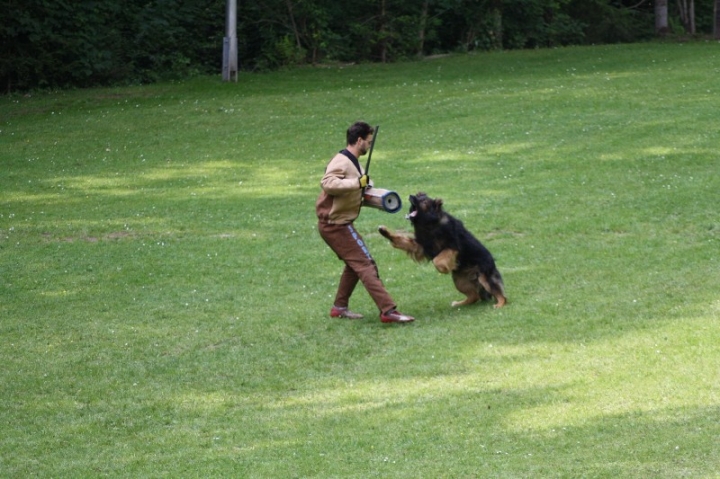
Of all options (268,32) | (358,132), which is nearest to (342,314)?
(358,132)

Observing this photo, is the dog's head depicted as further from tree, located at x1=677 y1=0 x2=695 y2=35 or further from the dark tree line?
tree, located at x1=677 y1=0 x2=695 y2=35

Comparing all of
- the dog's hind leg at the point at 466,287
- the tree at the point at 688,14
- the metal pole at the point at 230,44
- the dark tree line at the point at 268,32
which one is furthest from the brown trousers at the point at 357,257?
the tree at the point at 688,14

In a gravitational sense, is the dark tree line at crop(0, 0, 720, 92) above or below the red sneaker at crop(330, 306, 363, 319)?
above

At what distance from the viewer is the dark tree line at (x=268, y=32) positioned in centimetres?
3164

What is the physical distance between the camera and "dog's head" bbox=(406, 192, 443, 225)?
1120 centimetres

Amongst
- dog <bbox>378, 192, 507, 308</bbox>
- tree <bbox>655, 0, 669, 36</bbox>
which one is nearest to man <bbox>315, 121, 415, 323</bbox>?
dog <bbox>378, 192, 507, 308</bbox>

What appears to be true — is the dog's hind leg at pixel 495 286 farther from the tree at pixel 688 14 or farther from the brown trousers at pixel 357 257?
the tree at pixel 688 14

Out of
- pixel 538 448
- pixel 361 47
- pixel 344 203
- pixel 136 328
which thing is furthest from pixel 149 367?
pixel 361 47

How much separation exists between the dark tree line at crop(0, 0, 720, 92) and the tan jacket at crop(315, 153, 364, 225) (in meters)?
22.5

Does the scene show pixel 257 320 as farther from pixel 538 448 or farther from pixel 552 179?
pixel 552 179

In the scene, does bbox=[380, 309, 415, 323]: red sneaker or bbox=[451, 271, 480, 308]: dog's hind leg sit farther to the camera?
bbox=[451, 271, 480, 308]: dog's hind leg

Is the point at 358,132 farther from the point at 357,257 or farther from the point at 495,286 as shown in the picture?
the point at 495,286

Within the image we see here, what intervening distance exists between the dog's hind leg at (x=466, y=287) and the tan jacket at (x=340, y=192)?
1.49m

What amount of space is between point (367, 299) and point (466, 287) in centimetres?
142
